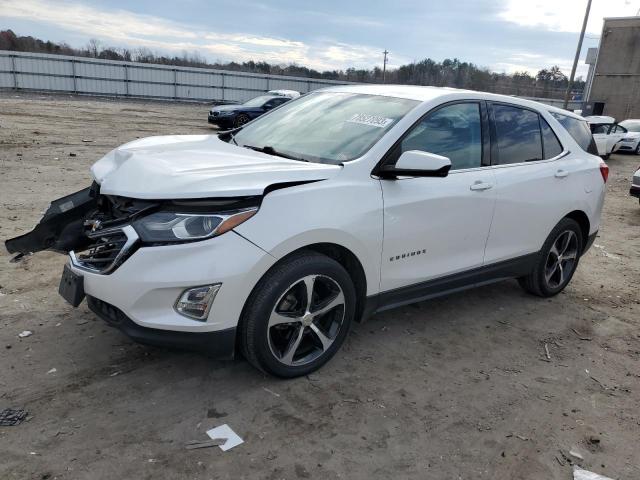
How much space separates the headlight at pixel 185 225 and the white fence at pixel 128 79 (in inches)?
1300

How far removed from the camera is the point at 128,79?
3353 centimetres

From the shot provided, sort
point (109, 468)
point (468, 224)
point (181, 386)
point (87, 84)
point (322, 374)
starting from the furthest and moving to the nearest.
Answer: point (87, 84) < point (468, 224) < point (322, 374) < point (181, 386) < point (109, 468)

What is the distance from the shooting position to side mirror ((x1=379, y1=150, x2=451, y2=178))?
328 centimetres

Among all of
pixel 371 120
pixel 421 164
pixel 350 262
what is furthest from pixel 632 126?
pixel 350 262

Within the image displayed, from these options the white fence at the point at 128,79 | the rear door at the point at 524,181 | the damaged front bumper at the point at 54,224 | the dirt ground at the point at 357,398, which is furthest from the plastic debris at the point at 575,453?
the white fence at the point at 128,79

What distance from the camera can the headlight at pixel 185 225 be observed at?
2801mm

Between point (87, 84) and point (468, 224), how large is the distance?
1325 inches

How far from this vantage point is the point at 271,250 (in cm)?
293

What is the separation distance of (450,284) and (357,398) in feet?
4.22

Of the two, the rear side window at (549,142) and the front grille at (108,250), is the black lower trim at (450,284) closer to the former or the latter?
the rear side window at (549,142)

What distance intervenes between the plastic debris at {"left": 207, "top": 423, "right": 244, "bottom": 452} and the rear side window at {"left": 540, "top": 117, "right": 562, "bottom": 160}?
11.7 ft

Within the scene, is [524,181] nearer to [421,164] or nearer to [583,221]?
[583,221]

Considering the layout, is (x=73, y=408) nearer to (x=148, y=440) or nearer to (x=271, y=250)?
(x=148, y=440)

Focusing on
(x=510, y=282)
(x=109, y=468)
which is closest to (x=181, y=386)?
(x=109, y=468)
